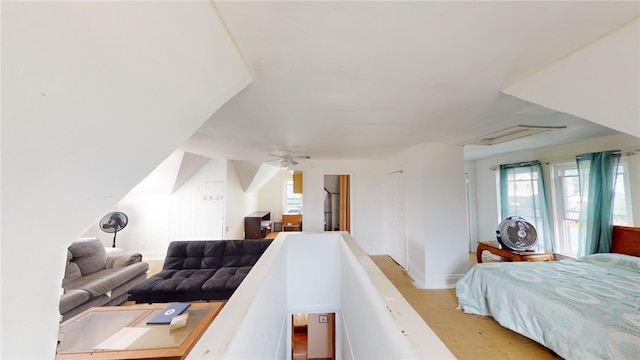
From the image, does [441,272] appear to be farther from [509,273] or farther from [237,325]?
[237,325]

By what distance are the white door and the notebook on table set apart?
135 inches

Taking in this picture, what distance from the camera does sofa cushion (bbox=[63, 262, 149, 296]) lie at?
2691mm

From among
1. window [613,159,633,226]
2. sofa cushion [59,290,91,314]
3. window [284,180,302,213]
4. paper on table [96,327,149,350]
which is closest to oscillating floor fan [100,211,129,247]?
sofa cushion [59,290,91,314]

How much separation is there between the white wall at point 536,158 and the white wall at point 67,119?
4.75 m

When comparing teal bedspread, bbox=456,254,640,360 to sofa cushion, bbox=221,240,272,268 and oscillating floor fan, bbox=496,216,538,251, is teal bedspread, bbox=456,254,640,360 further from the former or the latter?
sofa cushion, bbox=221,240,272,268

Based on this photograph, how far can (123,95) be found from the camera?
0.68m

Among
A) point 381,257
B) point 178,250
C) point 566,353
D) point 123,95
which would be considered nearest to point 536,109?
point 566,353

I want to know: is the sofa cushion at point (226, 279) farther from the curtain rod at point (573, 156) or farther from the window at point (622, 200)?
the curtain rod at point (573, 156)

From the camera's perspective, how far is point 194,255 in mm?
3635

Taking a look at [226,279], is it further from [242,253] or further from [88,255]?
[88,255]

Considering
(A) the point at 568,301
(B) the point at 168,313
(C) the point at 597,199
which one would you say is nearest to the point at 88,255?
(B) the point at 168,313

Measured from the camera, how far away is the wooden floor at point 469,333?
2.02m

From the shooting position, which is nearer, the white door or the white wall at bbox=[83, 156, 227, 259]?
the white door

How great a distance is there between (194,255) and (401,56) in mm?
3979
